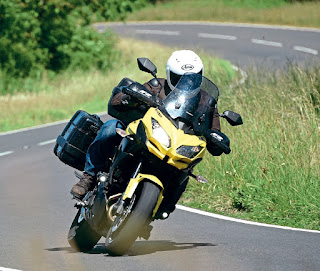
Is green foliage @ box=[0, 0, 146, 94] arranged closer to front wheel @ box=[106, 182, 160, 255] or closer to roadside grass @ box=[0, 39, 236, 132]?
roadside grass @ box=[0, 39, 236, 132]

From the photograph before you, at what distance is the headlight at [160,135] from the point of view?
7859 mm

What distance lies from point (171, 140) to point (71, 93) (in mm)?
23383

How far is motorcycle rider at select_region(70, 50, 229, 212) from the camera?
848cm

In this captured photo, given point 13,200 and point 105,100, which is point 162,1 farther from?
point 13,200

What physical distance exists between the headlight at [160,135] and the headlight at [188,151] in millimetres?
104

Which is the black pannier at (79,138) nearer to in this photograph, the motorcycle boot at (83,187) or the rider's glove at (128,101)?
the motorcycle boot at (83,187)

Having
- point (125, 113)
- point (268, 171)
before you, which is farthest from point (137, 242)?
point (268, 171)

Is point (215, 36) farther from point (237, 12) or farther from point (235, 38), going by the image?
point (237, 12)

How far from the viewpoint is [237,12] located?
5306 cm

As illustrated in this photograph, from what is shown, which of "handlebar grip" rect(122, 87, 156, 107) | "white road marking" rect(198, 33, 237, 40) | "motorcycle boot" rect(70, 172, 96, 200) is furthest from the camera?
"white road marking" rect(198, 33, 237, 40)

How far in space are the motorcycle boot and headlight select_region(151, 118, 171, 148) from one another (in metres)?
1.32

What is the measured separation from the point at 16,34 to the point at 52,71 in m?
2.05

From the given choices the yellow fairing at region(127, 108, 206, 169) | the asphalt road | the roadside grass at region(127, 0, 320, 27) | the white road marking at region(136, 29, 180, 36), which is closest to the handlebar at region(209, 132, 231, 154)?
the yellow fairing at region(127, 108, 206, 169)

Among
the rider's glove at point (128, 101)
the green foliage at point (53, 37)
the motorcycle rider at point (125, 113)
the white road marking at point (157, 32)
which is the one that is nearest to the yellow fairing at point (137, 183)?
the motorcycle rider at point (125, 113)
